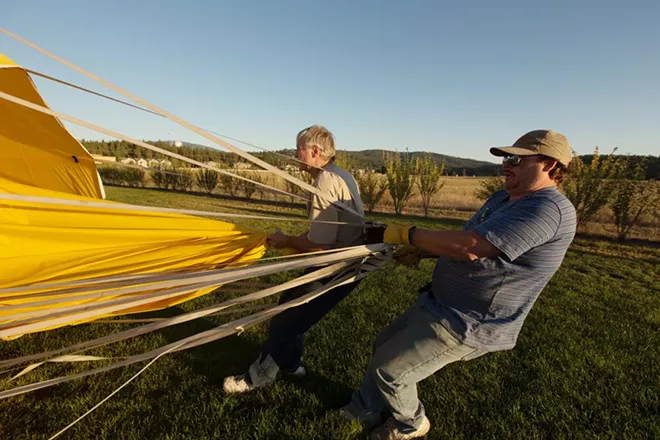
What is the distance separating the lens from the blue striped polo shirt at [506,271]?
167 cm

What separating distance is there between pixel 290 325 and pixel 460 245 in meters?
1.44

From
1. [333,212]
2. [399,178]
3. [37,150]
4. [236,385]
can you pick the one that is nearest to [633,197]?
[399,178]

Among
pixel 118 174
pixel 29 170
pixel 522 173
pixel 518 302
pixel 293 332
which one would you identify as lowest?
pixel 118 174

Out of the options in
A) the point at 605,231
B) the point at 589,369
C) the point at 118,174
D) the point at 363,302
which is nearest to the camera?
the point at 589,369

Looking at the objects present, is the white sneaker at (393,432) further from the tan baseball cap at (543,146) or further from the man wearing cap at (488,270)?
the tan baseball cap at (543,146)

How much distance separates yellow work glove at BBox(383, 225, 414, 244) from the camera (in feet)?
6.58

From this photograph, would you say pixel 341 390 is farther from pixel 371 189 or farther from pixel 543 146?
pixel 371 189

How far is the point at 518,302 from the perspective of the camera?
6.31 ft

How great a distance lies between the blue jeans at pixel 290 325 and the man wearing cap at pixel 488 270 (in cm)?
52

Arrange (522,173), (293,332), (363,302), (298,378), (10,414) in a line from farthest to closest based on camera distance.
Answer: (363,302), (298,378), (293,332), (10,414), (522,173)

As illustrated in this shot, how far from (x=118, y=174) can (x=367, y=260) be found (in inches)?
1304

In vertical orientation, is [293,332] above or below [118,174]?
above

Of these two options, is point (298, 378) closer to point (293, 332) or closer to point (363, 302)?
point (293, 332)

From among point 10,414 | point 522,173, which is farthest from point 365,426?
point 10,414
